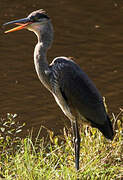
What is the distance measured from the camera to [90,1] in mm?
13812

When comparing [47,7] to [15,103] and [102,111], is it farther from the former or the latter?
[102,111]

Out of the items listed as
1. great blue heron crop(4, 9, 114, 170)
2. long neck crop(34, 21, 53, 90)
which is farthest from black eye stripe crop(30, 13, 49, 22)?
long neck crop(34, 21, 53, 90)

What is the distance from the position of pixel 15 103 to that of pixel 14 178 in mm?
3878

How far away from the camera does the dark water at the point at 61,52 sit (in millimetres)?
8609

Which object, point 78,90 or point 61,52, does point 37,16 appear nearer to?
point 78,90

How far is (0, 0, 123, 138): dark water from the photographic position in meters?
8.61

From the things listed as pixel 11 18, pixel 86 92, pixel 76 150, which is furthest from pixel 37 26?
pixel 11 18

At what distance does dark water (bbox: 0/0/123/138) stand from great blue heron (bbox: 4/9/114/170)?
222 centimetres

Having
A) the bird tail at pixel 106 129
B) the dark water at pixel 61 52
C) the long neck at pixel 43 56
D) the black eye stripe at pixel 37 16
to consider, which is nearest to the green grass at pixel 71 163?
the bird tail at pixel 106 129

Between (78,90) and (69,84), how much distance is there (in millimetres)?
122

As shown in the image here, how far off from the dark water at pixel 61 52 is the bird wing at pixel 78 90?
2237 mm

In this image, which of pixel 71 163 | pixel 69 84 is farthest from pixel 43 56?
pixel 71 163

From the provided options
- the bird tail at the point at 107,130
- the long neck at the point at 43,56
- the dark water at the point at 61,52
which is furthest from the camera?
the dark water at the point at 61,52

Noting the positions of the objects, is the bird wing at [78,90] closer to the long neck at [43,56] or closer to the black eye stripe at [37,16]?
the long neck at [43,56]
